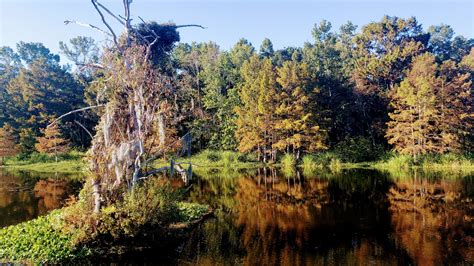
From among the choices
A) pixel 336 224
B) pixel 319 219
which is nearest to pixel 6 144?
pixel 319 219

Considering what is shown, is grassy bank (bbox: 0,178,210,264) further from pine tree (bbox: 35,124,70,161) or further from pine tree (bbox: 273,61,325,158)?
pine tree (bbox: 35,124,70,161)

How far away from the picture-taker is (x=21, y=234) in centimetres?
1216

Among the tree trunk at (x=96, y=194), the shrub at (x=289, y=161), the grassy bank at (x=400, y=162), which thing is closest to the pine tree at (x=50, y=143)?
the shrub at (x=289, y=161)

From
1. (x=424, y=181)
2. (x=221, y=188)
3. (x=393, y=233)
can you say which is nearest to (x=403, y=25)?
(x=424, y=181)

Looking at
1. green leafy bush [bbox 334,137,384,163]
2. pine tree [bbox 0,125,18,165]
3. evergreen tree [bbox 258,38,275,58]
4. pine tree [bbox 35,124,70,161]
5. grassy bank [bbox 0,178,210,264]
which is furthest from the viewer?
evergreen tree [bbox 258,38,275,58]

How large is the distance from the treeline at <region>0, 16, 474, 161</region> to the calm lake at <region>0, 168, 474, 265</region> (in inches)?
353

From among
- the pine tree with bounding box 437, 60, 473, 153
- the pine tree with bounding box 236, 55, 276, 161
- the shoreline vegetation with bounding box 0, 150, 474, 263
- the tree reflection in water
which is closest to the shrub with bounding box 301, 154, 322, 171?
the pine tree with bounding box 236, 55, 276, 161

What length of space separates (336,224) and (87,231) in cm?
887

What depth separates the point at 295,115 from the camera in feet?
126

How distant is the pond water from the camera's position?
17.2 m

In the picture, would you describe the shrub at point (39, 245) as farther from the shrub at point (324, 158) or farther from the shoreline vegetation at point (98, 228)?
the shrub at point (324, 158)

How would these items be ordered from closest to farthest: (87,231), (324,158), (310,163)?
(87,231) → (310,163) → (324,158)

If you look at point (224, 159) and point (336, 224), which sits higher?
point (224, 159)

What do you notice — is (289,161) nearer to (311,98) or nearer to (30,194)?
(311,98)
